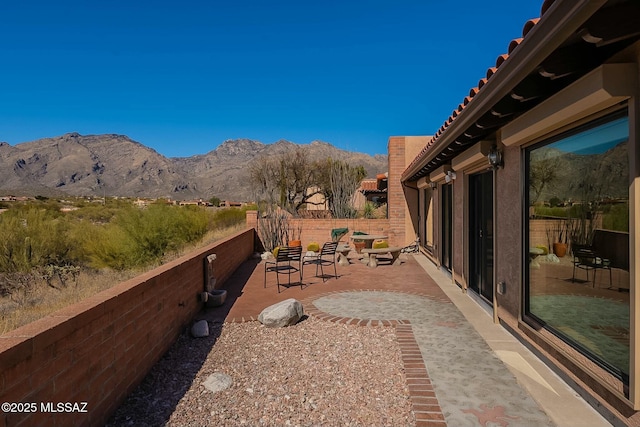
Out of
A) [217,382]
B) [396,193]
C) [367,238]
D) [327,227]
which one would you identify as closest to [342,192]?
[327,227]

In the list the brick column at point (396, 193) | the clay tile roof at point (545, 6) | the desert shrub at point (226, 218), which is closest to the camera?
the clay tile roof at point (545, 6)

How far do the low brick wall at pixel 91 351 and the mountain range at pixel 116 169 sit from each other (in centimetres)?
7153

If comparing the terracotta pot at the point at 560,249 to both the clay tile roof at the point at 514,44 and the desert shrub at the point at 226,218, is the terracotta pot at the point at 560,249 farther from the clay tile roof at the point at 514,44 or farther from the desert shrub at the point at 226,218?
the desert shrub at the point at 226,218

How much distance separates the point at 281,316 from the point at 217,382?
193 centimetres

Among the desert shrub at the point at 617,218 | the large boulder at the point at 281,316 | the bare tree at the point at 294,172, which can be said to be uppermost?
the bare tree at the point at 294,172

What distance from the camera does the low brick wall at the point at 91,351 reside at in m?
2.43

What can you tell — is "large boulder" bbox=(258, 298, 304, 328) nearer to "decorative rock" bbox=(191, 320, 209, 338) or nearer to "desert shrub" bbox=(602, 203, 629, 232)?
"decorative rock" bbox=(191, 320, 209, 338)

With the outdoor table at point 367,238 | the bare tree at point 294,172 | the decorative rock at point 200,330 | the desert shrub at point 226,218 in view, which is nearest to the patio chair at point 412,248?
the outdoor table at point 367,238

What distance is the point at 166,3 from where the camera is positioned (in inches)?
652

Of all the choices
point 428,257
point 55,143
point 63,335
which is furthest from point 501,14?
point 55,143

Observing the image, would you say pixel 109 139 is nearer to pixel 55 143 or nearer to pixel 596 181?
pixel 55 143

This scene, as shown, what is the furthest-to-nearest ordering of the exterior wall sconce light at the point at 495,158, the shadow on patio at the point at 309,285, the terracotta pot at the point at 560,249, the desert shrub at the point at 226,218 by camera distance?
the desert shrub at the point at 226,218 → the shadow on patio at the point at 309,285 → the exterior wall sconce light at the point at 495,158 → the terracotta pot at the point at 560,249

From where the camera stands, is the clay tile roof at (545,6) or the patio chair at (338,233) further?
the patio chair at (338,233)

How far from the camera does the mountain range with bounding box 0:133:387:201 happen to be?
280ft
